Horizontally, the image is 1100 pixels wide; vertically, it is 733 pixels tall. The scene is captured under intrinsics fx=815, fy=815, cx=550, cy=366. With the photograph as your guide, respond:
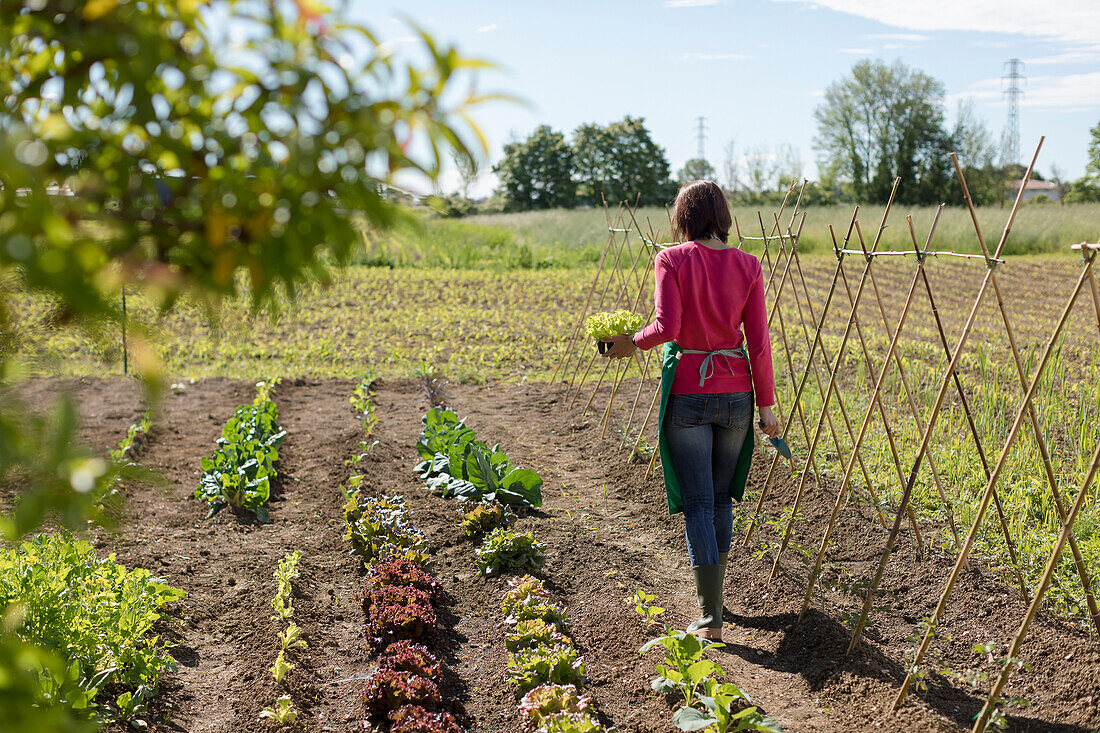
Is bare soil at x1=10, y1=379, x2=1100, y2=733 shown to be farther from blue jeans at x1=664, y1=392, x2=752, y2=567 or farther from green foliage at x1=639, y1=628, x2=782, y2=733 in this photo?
blue jeans at x1=664, y1=392, x2=752, y2=567

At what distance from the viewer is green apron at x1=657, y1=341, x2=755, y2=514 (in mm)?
3656

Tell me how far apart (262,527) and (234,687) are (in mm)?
1965

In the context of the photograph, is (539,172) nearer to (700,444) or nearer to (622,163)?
(622,163)

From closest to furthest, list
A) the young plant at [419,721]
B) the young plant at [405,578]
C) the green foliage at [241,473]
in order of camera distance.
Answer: the young plant at [419,721], the young plant at [405,578], the green foliage at [241,473]

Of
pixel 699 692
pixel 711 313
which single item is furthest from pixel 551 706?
pixel 711 313

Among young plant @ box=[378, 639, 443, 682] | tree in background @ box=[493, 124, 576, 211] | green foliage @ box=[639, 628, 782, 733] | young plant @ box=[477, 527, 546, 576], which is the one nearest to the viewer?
green foliage @ box=[639, 628, 782, 733]

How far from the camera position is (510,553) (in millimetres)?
4520

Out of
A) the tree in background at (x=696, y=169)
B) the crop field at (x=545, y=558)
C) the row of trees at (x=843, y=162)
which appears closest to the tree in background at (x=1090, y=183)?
the row of trees at (x=843, y=162)

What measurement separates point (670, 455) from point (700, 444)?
180mm

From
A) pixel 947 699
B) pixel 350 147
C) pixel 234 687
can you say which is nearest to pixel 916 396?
pixel 947 699

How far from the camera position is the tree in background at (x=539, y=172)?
5028cm

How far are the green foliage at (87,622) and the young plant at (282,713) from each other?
49cm

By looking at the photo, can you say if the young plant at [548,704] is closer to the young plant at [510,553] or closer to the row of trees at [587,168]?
the young plant at [510,553]

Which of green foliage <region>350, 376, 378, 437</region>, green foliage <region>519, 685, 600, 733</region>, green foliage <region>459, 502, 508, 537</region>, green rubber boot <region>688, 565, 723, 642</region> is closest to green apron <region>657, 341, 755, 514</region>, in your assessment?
green rubber boot <region>688, 565, 723, 642</region>
